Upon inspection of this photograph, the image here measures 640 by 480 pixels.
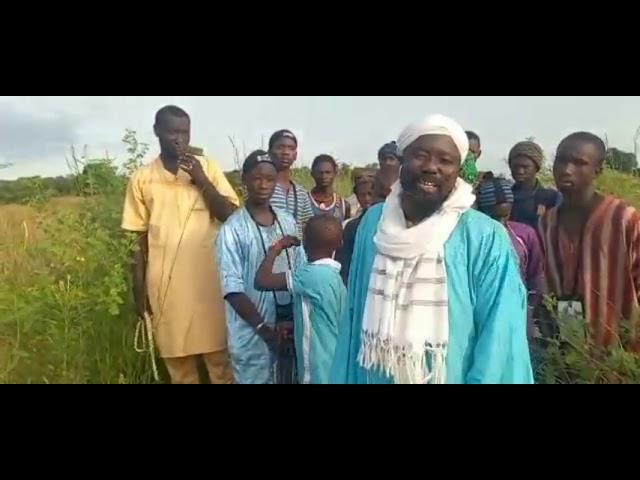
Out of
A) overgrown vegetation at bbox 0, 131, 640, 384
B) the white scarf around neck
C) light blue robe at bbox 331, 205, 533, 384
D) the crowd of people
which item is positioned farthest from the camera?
overgrown vegetation at bbox 0, 131, 640, 384

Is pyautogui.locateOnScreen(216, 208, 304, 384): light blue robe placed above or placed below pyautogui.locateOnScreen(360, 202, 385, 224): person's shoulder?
below

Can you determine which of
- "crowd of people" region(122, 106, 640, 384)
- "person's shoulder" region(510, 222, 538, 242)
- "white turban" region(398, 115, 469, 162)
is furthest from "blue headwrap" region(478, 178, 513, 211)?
"white turban" region(398, 115, 469, 162)

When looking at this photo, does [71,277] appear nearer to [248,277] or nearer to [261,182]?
[248,277]

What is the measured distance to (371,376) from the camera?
363cm

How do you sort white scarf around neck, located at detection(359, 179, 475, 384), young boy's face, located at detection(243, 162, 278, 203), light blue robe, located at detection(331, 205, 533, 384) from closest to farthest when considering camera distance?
light blue robe, located at detection(331, 205, 533, 384) → white scarf around neck, located at detection(359, 179, 475, 384) → young boy's face, located at detection(243, 162, 278, 203)

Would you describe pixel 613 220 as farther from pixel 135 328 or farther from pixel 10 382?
pixel 10 382

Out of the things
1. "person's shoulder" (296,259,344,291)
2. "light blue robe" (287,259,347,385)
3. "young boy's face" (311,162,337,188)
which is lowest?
"light blue robe" (287,259,347,385)

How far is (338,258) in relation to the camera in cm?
392

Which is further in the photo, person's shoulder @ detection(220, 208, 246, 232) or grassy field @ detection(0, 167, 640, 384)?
grassy field @ detection(0, 167, 640, 384)

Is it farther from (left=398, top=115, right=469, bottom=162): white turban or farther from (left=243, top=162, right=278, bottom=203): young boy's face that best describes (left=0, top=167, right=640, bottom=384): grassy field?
(left=398, top=115, right=469, bottom=162): white turban

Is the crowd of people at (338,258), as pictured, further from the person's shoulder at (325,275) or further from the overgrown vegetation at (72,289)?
the overgrown vegetation at (72,289)

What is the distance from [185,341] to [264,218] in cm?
70

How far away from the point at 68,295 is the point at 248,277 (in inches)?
34.9

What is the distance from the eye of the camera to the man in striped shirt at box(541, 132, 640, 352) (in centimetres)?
393
